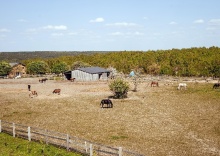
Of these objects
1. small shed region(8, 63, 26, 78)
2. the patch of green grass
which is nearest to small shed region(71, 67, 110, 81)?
small shed region(8, 63, 26, 78)

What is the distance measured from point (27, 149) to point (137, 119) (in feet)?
42.2

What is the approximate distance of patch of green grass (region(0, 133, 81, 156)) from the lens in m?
18.4

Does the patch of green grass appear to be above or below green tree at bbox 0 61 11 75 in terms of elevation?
below

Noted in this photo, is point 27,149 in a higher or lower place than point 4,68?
lower

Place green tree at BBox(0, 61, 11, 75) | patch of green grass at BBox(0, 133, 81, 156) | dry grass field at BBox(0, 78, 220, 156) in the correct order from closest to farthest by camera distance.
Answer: patch of green grass at BBox(0, 133, 81, 156), dry grass field at BBox(0, 78, 220, 156), green tree at BBox(0, 61, 11, 75)

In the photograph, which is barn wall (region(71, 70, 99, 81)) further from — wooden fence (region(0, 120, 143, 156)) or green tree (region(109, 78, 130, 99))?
wooden fence (region(0, 120, 143, 156))

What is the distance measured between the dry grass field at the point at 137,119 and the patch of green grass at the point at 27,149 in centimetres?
404

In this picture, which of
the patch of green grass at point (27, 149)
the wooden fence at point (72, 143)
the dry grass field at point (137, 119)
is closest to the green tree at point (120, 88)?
the dry grass field at point (137, 119)

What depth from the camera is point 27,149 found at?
63.3ft

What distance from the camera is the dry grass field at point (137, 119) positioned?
68.2 feet

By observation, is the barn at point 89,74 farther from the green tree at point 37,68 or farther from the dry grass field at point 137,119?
the green tree at point 37,68

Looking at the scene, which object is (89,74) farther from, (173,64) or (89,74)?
(173,64)

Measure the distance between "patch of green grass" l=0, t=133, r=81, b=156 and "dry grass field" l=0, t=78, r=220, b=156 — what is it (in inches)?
159

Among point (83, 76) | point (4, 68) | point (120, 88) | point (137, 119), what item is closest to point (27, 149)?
point (137, 119)
